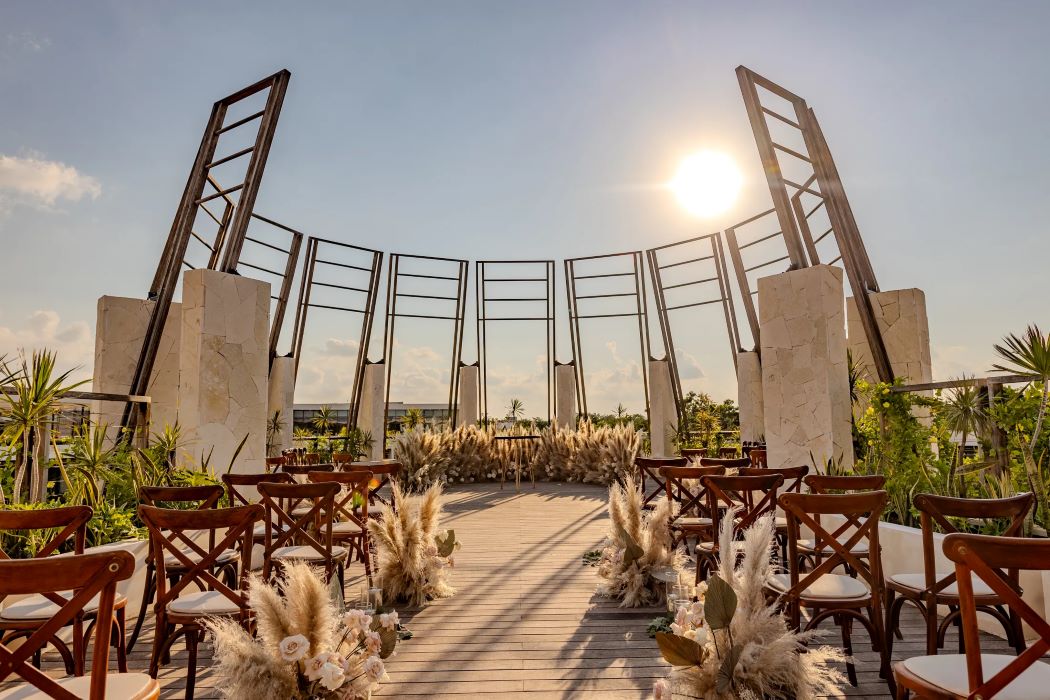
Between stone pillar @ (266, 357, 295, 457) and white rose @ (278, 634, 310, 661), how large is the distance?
12051mm

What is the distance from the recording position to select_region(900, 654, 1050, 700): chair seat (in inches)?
69.1

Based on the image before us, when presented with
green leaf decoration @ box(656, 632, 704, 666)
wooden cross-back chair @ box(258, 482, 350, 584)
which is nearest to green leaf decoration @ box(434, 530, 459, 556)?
wooden cross-back chair @ box(258, 482, 350, 584)

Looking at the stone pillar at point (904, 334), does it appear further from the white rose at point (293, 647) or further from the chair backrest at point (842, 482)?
the white rose at point (293, 647)

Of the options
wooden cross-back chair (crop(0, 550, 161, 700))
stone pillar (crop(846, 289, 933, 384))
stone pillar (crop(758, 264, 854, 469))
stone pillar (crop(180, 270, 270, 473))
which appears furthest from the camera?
stone pillar (crop(846, 289, 933, 384))

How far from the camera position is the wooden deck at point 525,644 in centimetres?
288

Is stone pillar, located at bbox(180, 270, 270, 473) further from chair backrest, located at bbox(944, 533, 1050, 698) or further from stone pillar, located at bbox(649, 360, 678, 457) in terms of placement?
stone pillar, located at bbox(649, 360, 678, 457)

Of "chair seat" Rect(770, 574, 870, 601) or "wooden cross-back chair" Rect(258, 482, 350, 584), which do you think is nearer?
"chair seat" Rect(770, 574, 870, 601)

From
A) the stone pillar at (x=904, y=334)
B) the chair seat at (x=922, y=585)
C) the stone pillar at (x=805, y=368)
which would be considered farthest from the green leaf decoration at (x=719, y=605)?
the stone pillar at (x=904, y=334)

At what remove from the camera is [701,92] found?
8.57m

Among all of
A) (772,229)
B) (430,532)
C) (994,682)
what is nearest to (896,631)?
(994,682)

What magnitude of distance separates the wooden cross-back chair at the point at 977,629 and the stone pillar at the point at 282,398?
511 inches

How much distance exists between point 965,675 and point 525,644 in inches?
86.2

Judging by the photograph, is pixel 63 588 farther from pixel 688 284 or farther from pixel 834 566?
pixel 688 284

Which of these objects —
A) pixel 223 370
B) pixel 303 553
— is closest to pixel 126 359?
pixel 223 370
